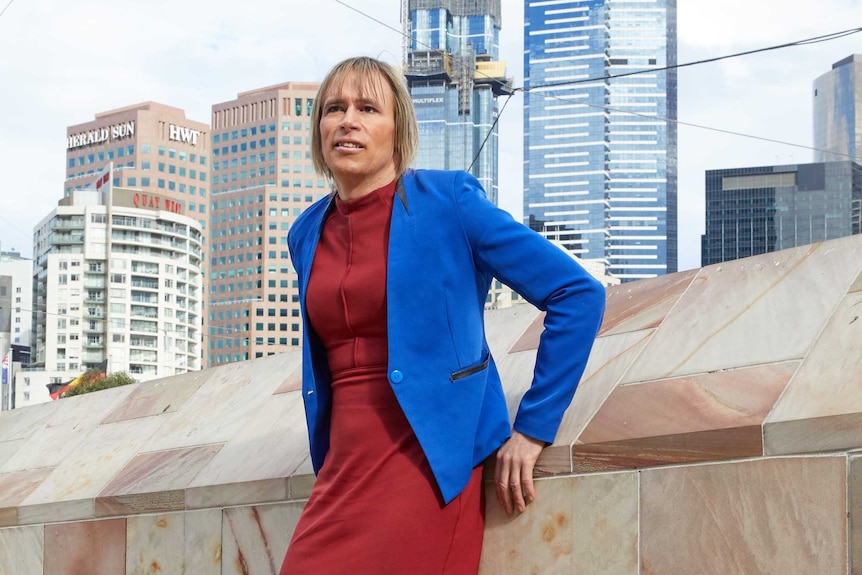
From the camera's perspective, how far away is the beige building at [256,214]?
409 ft

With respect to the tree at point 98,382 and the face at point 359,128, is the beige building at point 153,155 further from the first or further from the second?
the face at point 359,128

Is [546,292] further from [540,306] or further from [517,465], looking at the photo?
[517,465]

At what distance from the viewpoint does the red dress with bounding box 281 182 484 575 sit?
6.72 ft

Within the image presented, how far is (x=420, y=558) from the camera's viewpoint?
6.75 feet

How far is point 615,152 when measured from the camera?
554 ft

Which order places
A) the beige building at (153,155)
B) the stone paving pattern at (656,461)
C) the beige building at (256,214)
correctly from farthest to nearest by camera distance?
the beige building at (153,155) → the beige building at (256,214) → the stone paving pattern at (656,461)

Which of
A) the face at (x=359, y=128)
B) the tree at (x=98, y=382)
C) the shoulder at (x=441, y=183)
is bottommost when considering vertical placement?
the tree at (x=98, y=382)

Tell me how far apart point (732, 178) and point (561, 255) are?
115 meters

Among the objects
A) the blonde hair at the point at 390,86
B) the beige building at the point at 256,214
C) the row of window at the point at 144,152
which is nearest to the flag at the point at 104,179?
the beige building at the point at 256,214

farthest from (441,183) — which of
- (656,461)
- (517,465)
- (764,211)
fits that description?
(764,211)

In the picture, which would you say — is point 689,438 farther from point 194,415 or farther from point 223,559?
point 194,415

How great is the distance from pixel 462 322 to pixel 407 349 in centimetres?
13

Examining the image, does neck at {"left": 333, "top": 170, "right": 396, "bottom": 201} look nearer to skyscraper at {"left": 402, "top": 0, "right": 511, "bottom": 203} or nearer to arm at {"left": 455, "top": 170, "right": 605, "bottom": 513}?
arm at {"left": 455, "top": 170, "right": 605, "bottom": 513}

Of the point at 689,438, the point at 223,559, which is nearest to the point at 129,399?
the point at 223,559
